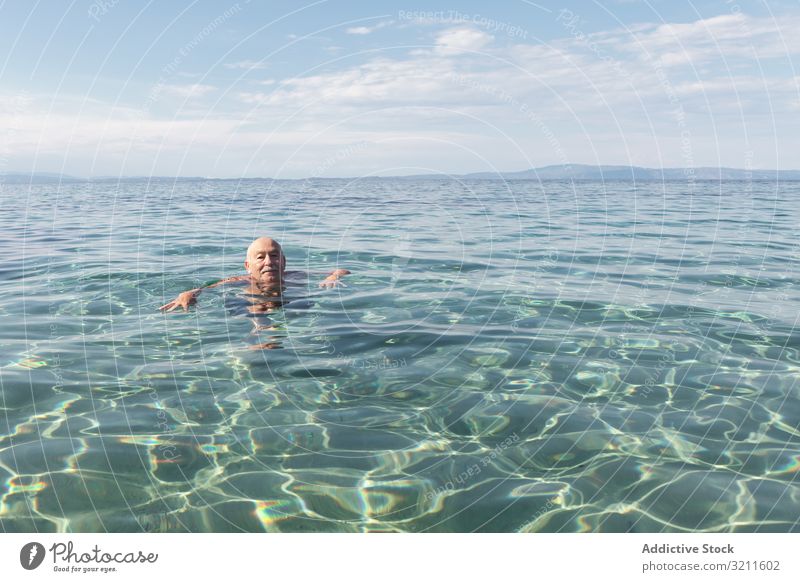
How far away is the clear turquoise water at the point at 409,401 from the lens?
13.2 ft

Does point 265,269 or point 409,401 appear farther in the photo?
point 265,269

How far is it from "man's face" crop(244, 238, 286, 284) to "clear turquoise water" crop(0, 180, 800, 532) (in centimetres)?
38

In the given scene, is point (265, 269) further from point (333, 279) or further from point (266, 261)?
point (333, 279)

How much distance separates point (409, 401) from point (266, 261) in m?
4.86

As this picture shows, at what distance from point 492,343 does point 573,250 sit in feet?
25.3

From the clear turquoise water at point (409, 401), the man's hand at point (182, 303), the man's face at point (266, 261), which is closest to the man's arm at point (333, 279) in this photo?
the clear turquoise water at point (409, 401)

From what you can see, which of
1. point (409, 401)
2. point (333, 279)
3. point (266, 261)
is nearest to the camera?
point (409, 401)

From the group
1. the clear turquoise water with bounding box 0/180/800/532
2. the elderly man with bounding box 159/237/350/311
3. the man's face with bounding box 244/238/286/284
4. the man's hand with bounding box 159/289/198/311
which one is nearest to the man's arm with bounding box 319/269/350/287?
the elderly man with bounding box 159/237/350/311

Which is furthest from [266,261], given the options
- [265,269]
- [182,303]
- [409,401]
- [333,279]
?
[409,401]

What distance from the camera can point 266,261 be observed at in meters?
9.67

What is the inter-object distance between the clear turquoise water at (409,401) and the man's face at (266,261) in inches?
15.1

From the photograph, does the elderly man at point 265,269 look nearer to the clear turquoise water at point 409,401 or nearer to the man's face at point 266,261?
the man's face at point 266,261

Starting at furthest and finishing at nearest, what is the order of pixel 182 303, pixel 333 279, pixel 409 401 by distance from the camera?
pixel 333 279 < pixel 182 303 < pixel 409 401
